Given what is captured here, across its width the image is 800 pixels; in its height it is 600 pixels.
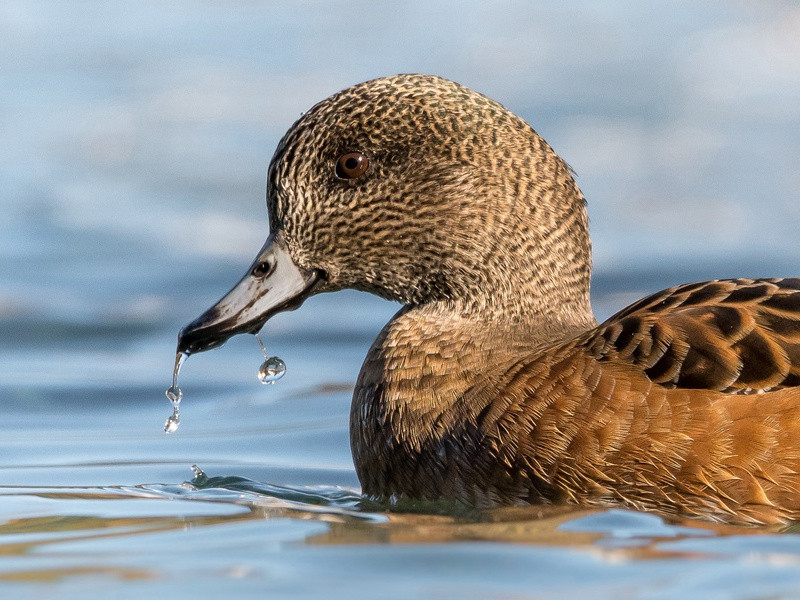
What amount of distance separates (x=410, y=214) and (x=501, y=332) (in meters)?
0.57

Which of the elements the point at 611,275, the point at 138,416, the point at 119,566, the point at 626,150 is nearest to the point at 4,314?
the point at 138,416

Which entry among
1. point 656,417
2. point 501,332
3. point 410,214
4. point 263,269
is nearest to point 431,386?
point 501,332

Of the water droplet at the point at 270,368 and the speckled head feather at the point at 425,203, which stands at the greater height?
the speckled head feather at the point at 425,203

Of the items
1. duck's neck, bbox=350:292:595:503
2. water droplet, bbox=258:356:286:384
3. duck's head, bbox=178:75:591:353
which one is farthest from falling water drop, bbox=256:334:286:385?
duck's neck, bbox=350:292:595:503

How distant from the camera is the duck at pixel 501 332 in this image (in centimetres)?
502

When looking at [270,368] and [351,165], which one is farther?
[270,368]

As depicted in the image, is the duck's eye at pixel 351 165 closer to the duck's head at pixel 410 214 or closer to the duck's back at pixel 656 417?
the duck's head at pixel 410 214

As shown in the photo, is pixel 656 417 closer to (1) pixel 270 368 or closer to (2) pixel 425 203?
(2) pixel 425 203

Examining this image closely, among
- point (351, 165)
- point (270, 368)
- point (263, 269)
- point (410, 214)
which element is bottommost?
point (270, 368)

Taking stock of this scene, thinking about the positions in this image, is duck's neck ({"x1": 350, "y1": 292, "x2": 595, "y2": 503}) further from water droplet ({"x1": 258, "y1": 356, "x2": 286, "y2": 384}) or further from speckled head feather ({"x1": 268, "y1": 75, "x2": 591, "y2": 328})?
water droplet ({"x1": 258, "y1": 356, "x2": 286, "y2": 384})

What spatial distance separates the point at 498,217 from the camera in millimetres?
6004

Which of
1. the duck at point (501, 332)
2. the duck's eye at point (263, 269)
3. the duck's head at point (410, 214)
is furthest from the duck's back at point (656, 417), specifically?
the duck's eye at point (263, 269)

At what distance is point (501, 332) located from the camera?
19.3 feet

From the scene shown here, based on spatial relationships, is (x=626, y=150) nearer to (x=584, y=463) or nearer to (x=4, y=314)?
(x=4, y=314)
